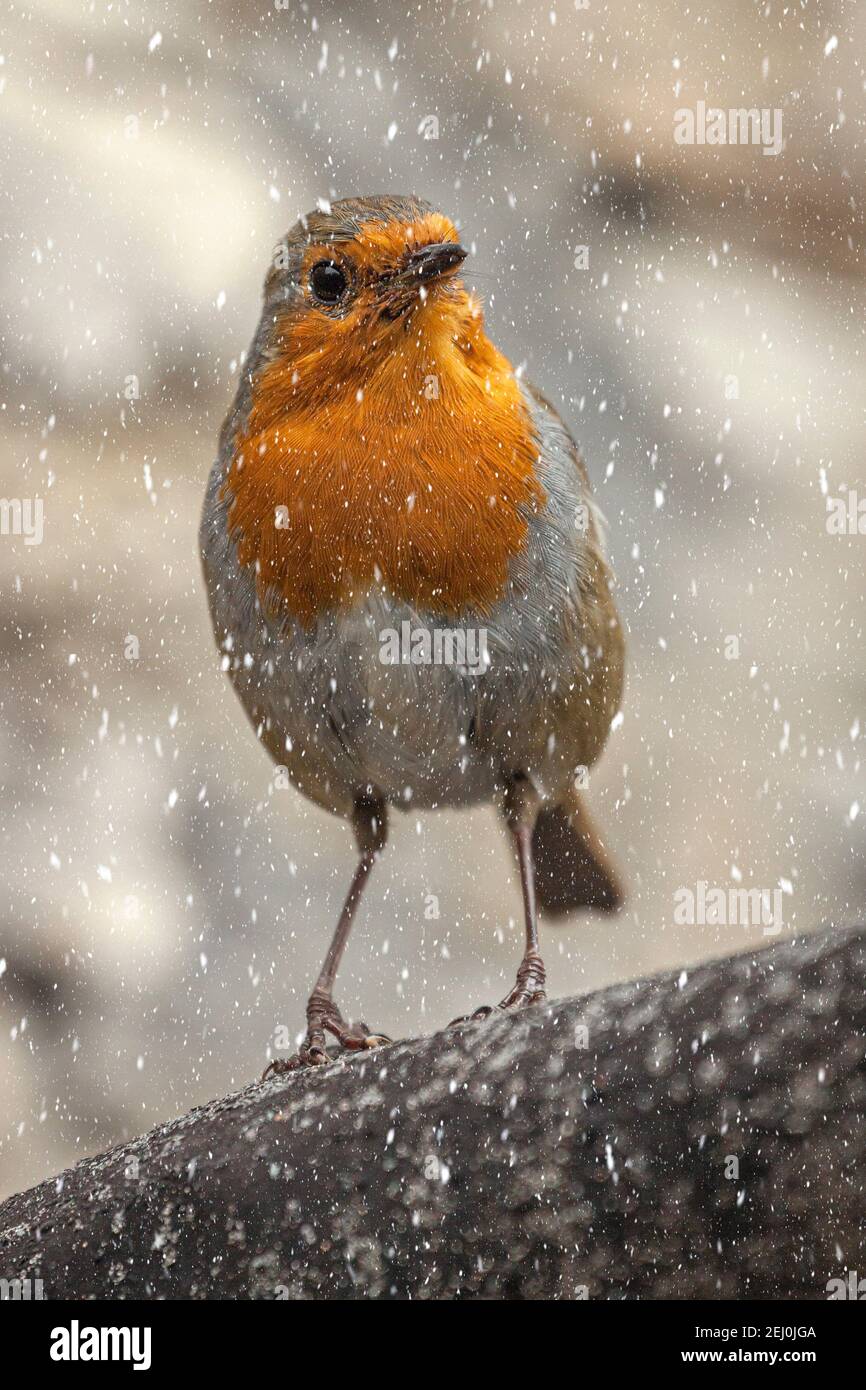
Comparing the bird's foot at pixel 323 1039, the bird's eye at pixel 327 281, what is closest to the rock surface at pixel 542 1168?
the bird's foot at pixel 323 1039

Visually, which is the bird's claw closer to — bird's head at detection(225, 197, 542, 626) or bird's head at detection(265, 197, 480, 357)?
bird's head at detection(225, 197, 542, 626)

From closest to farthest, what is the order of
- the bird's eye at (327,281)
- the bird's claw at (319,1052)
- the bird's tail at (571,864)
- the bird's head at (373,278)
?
the bird's claw at (319,1052)
the bird's head at (373,278)
the bird's eye at (327,281)
the bird's tail at (571,864)

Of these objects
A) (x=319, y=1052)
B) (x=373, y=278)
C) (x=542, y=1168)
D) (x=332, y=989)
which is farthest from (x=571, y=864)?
(x=542, y=1168)

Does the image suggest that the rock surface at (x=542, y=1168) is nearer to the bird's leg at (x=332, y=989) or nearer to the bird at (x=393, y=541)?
the bird's leg at (x=332, y=989)

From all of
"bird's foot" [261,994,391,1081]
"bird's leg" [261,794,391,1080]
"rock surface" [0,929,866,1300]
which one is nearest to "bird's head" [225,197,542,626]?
"bird's leg" [261,794,391,1080]

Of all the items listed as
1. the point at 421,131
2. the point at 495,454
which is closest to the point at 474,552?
the point at 495,454

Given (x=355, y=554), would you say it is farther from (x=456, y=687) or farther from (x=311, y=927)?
(x=311, y=927)
